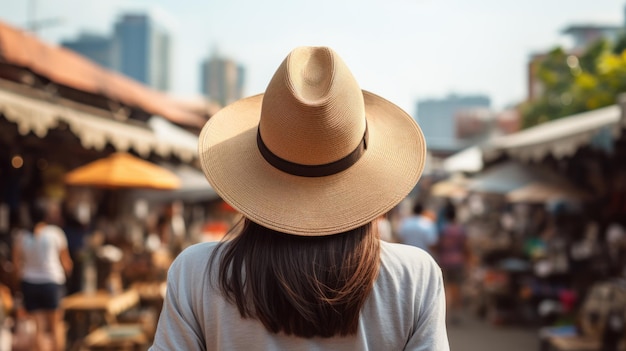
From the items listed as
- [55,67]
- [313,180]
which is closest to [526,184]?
[55,67]

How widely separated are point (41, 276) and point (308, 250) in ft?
17.8

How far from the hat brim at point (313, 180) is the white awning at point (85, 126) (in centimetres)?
492

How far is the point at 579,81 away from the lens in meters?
13.5

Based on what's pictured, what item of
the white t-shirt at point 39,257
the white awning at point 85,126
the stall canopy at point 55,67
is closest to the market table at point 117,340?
the white t-shirt at point 39,257

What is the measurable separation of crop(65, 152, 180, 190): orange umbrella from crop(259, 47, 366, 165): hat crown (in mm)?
6953

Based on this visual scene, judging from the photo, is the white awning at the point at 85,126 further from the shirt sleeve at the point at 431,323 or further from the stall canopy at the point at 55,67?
the shirt sleeve at the point at 431,323

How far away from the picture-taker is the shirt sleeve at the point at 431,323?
1.39 meters

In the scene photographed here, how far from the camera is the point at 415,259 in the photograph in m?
Result: 1.45

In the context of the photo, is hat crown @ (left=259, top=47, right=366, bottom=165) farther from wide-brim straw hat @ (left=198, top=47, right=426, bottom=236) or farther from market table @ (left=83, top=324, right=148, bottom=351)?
market table @ (left=83, top=324, right=148, bottom=351)

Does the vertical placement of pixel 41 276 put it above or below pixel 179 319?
below

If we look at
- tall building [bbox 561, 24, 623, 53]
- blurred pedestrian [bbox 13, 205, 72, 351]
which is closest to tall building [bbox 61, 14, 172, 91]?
tall building [bbox 561, 24, 623, 53]

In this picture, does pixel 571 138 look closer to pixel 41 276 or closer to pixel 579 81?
pixel 41 276

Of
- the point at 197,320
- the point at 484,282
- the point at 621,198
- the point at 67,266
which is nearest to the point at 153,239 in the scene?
the point at 67,266

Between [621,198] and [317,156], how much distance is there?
836 centimetres
